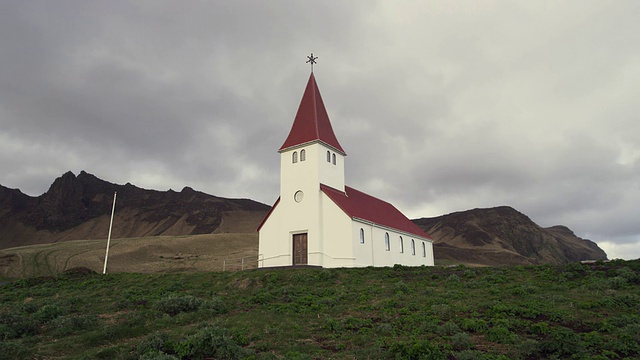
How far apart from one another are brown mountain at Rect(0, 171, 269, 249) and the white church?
82.1m

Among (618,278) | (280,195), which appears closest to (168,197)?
(280,195)

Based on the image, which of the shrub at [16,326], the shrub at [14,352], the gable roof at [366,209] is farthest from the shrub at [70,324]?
the gable roof at [366,209]

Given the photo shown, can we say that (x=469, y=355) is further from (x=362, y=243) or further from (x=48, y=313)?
(x=362, y=243)

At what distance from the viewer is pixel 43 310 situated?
48.3 ft

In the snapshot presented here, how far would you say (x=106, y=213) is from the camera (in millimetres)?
130750

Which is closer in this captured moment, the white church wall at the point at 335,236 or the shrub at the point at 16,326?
the shrub at the point at 16,326

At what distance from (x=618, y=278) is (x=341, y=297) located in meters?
10.6

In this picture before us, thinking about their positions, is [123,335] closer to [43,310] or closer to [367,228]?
[43,310]

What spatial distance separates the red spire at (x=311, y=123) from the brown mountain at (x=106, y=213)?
270 ft

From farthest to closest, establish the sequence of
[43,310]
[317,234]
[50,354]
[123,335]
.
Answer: [317,234], [43,310], [123,335], [50,354]

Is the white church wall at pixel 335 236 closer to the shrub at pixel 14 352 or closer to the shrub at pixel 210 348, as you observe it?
the shrub at pixel 210 348

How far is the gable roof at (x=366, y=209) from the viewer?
30.1 meters

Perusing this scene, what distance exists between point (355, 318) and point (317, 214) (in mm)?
16055

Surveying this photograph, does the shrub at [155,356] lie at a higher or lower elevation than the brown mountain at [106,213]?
lower
